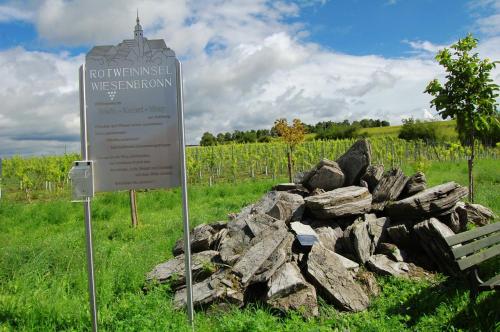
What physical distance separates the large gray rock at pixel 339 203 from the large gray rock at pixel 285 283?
1824 mm

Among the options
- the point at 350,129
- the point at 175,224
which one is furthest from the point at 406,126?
the point at 175,224

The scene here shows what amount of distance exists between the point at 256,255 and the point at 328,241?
1.54 m

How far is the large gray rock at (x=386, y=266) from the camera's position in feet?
20.2

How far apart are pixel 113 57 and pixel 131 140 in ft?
3.06

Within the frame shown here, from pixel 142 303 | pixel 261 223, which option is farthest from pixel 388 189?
pixel 142 303

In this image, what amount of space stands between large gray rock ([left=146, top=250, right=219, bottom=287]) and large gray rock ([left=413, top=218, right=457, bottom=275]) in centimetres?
307

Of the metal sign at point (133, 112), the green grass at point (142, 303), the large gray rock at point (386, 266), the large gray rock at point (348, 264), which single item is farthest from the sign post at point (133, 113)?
the large gray rock at point (386, 266)

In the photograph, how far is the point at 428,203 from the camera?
22.8 ft

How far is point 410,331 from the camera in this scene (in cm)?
468

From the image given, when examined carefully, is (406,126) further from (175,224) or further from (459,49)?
(175,224)

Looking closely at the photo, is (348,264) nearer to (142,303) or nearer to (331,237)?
(331,237)

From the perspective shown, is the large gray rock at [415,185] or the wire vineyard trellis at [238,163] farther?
the wire vineyard trellis at [238,163]

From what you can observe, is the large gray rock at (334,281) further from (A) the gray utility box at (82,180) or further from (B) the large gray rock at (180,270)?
(A) the gray utility box at (82,180)

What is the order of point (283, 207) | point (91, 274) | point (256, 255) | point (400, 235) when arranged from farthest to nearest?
point (283, 207) → point (400, 235) → point (256, 255) → point (91, 274)
